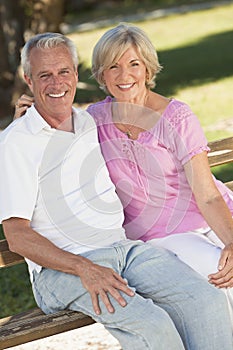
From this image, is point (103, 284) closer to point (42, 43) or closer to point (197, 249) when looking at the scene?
point (197, 249)

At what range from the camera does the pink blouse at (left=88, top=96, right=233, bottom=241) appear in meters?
4.58

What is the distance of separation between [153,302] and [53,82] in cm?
111

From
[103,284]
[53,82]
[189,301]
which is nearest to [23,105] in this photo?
[53,82]

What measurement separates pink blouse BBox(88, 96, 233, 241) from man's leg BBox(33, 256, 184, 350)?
45 cm

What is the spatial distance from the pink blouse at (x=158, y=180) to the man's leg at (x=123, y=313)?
1.48 feet

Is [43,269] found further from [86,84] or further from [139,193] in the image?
[86,84]

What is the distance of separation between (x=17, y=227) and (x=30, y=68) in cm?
77

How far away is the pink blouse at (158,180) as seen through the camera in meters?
4.58

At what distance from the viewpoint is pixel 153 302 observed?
13.6 feet

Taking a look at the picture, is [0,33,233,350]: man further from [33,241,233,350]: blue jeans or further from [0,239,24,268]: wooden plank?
→ [0,239,24,268]: wooden plank

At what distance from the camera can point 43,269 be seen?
4.25m

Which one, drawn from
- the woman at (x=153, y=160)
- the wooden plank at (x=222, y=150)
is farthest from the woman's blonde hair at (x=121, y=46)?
the wooden plank at (x=222, y=150)

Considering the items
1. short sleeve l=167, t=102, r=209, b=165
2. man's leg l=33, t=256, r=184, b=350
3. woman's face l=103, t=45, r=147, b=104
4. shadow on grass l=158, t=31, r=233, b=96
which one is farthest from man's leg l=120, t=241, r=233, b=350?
shadow on grass l=158, t=31, r=233, b=96

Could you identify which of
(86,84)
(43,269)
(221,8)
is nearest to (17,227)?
(43,269)
